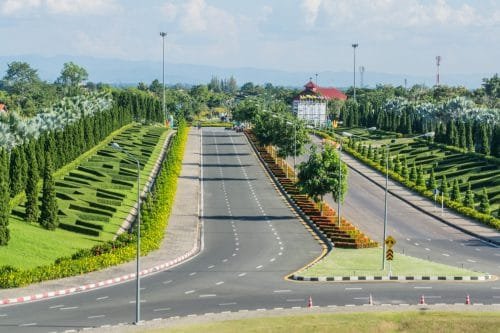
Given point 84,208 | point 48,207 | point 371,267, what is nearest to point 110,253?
point 48,207

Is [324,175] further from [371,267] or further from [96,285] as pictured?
[96,285]

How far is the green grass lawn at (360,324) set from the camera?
4447 centimetres

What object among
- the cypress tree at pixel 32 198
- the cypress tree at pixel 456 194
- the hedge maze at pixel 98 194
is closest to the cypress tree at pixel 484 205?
the cypress tree at pixel 456 194

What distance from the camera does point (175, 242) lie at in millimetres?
74000

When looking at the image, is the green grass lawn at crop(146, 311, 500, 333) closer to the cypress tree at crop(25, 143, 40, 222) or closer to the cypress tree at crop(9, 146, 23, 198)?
the cypress tree at crop(25, 143, 40, 222)

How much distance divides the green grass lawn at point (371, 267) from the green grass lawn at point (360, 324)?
12.1m

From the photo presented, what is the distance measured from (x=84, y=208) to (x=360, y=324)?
41968 millimetres

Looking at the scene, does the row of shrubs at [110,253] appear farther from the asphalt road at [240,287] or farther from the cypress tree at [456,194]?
the cypress tree at [456,194]

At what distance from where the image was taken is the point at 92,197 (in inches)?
3514

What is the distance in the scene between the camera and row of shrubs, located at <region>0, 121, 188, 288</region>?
5553cm

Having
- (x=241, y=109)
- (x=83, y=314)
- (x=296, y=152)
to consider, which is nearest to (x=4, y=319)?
(x=83, y=314)

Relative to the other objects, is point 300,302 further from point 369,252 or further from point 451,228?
point 451,228

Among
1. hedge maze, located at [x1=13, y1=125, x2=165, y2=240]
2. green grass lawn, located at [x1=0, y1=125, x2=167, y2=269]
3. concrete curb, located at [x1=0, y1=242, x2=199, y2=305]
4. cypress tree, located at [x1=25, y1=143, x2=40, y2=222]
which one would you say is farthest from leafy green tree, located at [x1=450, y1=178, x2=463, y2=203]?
cypress tree, located at [x1=25, y1=143, x2=40, y2=222]

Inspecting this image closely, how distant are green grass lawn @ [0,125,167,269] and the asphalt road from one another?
8.33 meters
